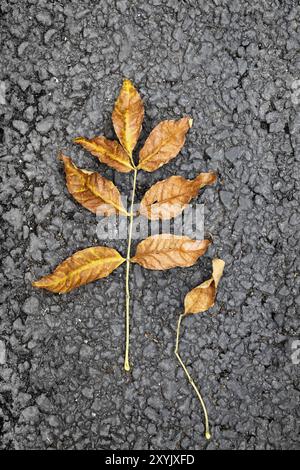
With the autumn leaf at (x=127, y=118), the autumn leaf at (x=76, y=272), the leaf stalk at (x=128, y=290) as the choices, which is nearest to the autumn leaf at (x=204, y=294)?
the leaf stalk at (x=128, y=290)

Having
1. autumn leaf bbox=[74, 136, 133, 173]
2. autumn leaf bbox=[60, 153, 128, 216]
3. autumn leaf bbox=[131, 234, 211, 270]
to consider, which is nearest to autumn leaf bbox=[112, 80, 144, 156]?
autumn leaf bbox=[74, 136, 133, 173]

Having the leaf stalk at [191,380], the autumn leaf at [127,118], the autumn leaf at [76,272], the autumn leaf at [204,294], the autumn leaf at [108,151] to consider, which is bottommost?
the leaf stalk at [191,380]

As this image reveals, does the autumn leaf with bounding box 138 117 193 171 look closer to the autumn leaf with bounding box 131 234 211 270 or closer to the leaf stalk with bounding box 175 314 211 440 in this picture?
the autumn leaf with bounding box 131 234 211 270

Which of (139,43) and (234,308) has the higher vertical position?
(139,43)

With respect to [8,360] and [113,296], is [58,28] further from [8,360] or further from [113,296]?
[8,360]

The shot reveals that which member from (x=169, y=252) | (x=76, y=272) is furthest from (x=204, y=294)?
(x=76, y=272)

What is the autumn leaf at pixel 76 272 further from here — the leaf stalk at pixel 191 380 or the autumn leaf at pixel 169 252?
the leaf stalk at pixel 191 380
